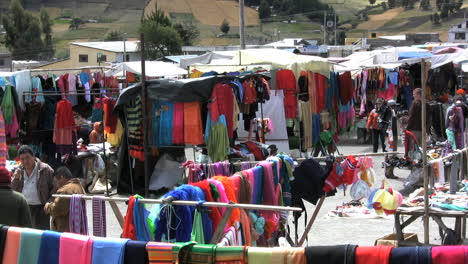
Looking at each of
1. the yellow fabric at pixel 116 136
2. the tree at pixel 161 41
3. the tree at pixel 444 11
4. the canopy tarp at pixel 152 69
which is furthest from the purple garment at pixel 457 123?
the tree at pixel 444 11

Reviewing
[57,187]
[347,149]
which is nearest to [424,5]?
[347,149]

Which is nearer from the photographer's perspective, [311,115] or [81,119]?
[311,115]

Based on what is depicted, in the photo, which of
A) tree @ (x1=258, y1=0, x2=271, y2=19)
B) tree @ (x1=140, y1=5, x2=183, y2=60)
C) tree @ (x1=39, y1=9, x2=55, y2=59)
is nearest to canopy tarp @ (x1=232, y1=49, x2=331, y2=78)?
→ tree @ (x1=140, y1=5, x2=183, y2=60)

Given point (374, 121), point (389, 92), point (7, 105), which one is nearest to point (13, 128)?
point (7, 105)

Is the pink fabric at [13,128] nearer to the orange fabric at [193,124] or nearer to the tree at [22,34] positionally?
the orange fabric at [193,124]

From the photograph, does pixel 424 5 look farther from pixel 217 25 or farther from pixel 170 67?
pixel 170 67

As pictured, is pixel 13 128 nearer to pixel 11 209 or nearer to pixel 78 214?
pixel 78 214

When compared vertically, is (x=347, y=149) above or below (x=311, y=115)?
below

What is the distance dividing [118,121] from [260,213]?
689cm

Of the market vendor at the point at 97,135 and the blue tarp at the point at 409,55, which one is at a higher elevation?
the blue tarp at the point at 409,55

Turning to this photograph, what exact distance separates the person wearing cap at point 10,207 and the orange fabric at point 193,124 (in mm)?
5766

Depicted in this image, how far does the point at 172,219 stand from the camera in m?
6.15

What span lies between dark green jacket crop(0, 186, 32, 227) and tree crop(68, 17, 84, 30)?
147 metres

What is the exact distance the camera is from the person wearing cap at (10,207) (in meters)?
6.70
